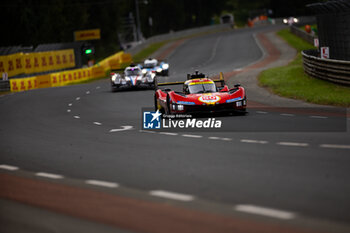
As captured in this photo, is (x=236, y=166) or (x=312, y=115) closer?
(x=236, y=166)

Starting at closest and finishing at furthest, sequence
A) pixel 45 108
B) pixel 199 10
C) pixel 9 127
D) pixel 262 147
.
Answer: pixel 262 147
pixel 9 127
pixel 45 108
pixel 199 10

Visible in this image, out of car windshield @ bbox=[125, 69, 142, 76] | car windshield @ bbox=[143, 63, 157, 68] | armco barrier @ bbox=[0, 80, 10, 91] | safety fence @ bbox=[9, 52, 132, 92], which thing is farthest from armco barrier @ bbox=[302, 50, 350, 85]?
safety fence @ bbox=[9, 52, 132, 92]

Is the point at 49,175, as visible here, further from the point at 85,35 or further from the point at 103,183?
the point at 85,35

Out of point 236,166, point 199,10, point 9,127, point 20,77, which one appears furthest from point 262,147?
point 199,10

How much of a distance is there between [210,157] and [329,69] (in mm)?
17199

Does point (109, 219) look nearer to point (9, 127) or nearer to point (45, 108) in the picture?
point (9, 127)

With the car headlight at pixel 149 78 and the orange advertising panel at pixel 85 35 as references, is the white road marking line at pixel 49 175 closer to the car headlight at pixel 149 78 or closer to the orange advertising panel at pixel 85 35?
the car headlight at pixel 149 78

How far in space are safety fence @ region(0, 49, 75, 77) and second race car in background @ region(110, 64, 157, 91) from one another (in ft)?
52.7

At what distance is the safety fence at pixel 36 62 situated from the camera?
154ft

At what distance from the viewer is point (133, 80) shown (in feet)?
107

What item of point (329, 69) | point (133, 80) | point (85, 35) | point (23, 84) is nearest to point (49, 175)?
point (329, 69)

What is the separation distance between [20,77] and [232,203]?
42922 millimetres

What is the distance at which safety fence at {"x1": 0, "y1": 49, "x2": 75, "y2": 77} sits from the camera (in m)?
47.0

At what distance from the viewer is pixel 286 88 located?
91.6ft
